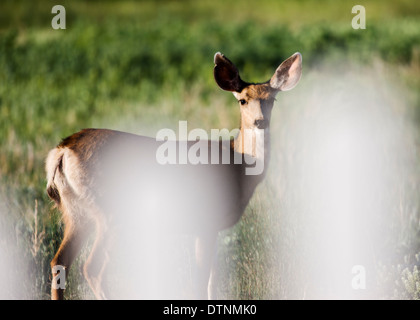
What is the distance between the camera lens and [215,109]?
9.89 meters

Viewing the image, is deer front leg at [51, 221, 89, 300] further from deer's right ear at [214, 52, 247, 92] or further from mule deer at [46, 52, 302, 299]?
deer's right ear at [214, 52, 247, 92]

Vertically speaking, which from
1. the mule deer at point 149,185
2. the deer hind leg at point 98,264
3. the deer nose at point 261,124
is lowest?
the deer hind leg at point 98,264

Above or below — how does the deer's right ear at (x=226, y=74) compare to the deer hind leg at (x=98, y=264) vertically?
above

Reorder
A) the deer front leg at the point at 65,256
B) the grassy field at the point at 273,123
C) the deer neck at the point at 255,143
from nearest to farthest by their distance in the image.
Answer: the deer front leg at the point at 65,256 < the deer neck at the point at 255,143 < the grassy field at the point at 273,123

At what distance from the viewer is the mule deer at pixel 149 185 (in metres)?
3.74

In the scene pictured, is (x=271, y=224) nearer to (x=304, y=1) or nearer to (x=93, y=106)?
(x=93, y=106)

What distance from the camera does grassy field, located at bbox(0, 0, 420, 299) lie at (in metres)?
4.25

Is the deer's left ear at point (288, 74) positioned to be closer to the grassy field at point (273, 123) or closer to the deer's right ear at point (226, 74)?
the deer's right ear at point (226, 74)

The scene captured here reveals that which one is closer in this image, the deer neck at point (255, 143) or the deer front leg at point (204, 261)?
the deer front leg at point (204, 261)

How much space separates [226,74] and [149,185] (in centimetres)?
80

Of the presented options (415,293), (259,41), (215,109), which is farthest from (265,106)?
(259,41)

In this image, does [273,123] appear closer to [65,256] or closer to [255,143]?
[255,143]

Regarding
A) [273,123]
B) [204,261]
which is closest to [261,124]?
[204,261]

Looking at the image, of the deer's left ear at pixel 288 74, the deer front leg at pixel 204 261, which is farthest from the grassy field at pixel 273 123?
the deer's left ear at pixel 288 74
